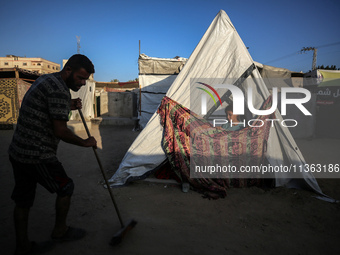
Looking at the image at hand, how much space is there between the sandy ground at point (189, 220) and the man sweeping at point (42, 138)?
494mm

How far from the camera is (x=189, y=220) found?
8.00ft

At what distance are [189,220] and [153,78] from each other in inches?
312

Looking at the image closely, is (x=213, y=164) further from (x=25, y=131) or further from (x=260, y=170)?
(x=25, y=131)

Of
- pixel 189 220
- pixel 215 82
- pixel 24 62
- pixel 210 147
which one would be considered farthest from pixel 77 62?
pixel 24 62

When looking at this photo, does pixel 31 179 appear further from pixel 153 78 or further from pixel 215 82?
A: pixel 153 78

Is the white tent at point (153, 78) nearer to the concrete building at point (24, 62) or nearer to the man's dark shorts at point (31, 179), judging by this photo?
the man's dark shorts at point (31, 179)

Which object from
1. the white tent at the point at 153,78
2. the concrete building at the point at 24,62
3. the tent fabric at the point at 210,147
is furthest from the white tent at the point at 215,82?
the concrete building at the point at 24,62

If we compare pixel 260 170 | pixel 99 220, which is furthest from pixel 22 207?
pixel 260 170

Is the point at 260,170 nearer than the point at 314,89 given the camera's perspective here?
Yes

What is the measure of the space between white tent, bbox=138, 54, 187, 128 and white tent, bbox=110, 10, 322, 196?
565cm

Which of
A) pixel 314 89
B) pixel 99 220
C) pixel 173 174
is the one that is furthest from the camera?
pixel 314 89

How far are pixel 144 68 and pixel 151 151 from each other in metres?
6.75

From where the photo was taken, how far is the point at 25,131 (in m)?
1.72

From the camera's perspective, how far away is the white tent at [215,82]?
11.1ft
